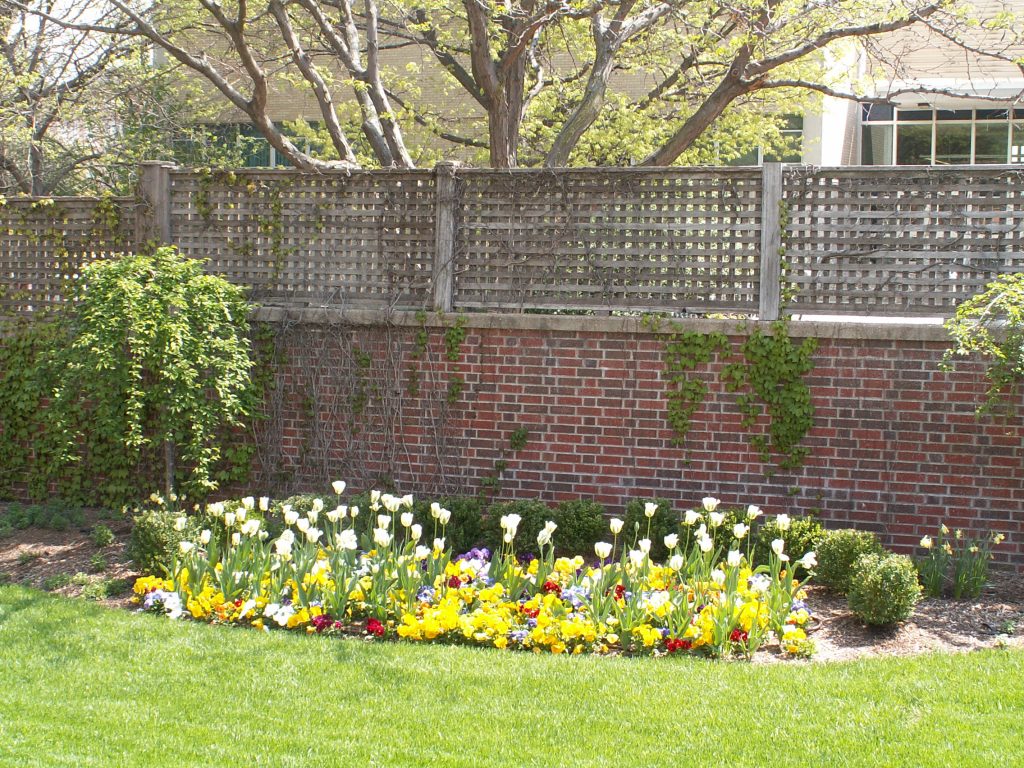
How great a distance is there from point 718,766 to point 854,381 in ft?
12.8

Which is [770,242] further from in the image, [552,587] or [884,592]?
[552,587]

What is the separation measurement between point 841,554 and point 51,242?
6.48 meters

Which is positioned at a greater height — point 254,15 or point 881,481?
point 254,15

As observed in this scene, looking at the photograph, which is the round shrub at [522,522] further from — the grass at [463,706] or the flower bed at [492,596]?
the grass at [463,706]

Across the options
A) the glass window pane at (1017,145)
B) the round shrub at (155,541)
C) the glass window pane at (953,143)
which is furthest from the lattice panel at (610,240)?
the glass window pane at (1017,145)

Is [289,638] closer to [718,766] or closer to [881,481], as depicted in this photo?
[718,766]

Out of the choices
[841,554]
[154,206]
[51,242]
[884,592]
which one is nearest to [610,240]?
[841,554]

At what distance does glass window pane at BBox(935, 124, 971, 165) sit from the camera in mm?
16000

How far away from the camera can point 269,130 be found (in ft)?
32.4

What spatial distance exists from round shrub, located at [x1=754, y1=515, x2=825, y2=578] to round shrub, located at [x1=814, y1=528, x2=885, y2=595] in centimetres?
26

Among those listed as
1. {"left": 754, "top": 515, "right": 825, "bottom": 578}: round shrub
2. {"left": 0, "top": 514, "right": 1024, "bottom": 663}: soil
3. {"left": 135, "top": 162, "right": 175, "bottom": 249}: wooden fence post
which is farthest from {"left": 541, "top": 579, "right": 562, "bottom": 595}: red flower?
{"left": 135, "top": 162, "right": 175, "bottom": 249}: wooden fence post

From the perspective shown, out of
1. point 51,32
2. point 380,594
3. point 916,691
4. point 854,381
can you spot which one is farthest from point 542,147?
point 916,691

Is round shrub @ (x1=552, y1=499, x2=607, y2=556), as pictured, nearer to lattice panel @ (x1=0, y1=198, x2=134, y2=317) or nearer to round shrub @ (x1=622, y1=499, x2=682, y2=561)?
round shrub @ (x1=622, y1=499, x2=682, y2=561)

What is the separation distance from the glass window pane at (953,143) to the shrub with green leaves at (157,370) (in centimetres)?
1203
